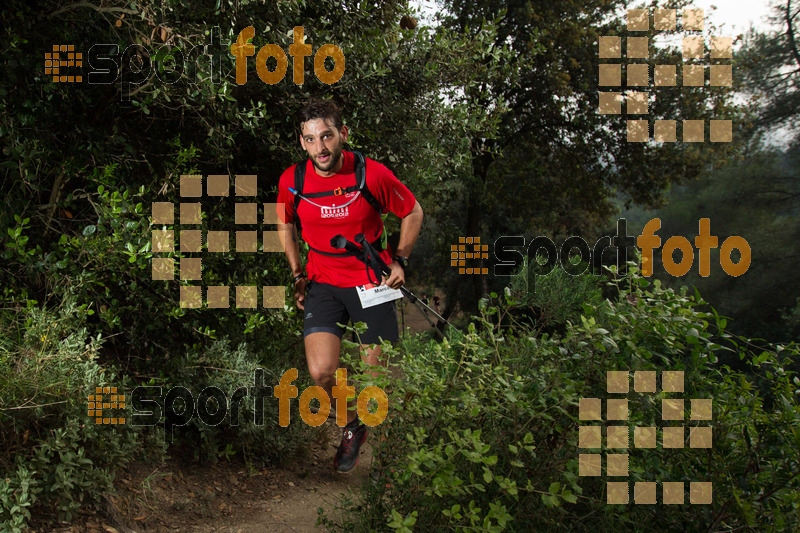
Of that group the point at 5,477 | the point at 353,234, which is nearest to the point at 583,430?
the point at 353,234

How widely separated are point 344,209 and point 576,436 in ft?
8.44

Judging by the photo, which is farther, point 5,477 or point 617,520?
point 5,477

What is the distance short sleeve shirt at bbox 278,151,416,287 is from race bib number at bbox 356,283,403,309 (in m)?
0.06

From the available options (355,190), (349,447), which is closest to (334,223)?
(355,190)

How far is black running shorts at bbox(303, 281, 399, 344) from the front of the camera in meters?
5.07

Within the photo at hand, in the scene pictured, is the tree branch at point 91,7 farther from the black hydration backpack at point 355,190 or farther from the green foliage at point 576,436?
the green foliage at point 576,436

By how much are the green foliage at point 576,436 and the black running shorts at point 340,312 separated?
1.61 m

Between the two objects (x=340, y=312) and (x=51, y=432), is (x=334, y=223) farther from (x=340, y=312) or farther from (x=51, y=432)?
(x=51, y=432)

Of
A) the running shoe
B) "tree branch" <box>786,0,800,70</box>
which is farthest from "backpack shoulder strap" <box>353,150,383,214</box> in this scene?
"tree branch" <box>786,0,800,70</box>

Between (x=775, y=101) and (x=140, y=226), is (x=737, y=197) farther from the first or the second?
(x=140, y=226)

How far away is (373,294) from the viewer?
5.00 meters

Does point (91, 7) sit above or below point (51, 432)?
above

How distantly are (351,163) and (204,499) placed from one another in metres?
3.06

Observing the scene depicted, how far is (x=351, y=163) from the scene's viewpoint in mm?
4988
